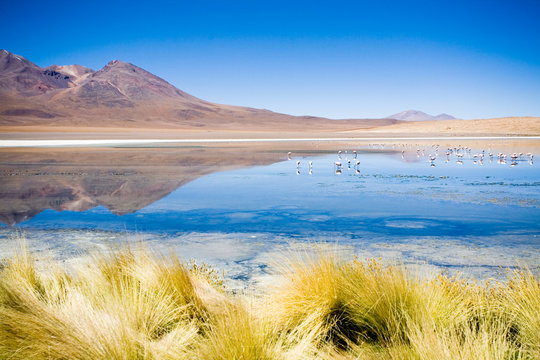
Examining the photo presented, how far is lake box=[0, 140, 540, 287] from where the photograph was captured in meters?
5.68

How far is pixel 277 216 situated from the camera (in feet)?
26.2

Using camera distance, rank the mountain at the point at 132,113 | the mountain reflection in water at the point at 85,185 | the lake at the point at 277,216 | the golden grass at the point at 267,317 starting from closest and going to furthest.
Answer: the golden grass at the point at 267,317 < the lake at the point at 277,216 < the mountain reflection in water at the point at 85,185 < the mountain at the point at 132,113

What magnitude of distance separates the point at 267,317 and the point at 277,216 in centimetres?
483

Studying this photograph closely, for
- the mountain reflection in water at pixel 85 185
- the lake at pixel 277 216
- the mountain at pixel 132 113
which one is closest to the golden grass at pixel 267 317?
the lake at pixel 277 216

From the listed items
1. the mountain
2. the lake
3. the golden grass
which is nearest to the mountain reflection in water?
the lake

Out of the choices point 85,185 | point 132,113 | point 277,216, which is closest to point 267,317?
point 277,216

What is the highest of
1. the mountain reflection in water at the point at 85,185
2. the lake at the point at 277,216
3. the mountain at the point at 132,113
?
the mountain at the point at 132,113

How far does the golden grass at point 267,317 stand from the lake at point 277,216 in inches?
42.5

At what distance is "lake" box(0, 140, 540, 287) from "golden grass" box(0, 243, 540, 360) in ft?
3.54

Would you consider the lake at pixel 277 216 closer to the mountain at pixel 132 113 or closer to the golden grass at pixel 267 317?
the golden grass at pixel 267 317

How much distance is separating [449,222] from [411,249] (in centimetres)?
191

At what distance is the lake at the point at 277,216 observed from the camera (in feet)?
18.6

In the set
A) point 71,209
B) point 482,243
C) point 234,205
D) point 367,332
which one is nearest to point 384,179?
point 234,205

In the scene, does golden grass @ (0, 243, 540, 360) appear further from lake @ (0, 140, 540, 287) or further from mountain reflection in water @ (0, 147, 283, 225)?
mountain reflection in water @ (0, 147, 283, 225)
